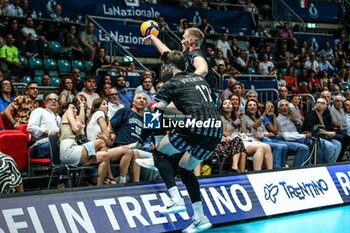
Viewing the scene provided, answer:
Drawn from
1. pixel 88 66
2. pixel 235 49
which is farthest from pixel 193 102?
pixel 235 49

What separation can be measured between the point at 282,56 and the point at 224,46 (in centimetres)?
256

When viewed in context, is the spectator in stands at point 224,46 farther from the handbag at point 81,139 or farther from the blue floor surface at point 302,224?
the blue floor surface at point 302,224

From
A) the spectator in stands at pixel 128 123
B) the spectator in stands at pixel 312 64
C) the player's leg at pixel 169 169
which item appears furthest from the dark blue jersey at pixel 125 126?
the spectator in stands at pixel 312 64

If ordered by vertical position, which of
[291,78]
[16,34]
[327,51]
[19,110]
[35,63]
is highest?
[16,34]

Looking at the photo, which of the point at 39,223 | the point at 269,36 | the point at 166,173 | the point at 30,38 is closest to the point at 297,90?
the point at 269,36

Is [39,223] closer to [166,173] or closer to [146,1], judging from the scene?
[166,173]

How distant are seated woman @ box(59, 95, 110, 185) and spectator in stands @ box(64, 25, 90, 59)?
5369 millimetres

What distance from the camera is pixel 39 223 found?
4281mm

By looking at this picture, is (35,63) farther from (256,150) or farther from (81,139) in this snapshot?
(256,150)

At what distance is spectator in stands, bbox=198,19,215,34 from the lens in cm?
1489

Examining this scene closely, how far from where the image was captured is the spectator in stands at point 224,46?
1453 cm

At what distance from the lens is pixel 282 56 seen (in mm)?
16094

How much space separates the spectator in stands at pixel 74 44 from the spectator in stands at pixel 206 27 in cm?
441

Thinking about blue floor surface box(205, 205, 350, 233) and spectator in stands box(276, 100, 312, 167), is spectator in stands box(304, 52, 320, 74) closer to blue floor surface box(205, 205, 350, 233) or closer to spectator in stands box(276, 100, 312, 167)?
spectator in stands box(276, 100, 312, 167)
